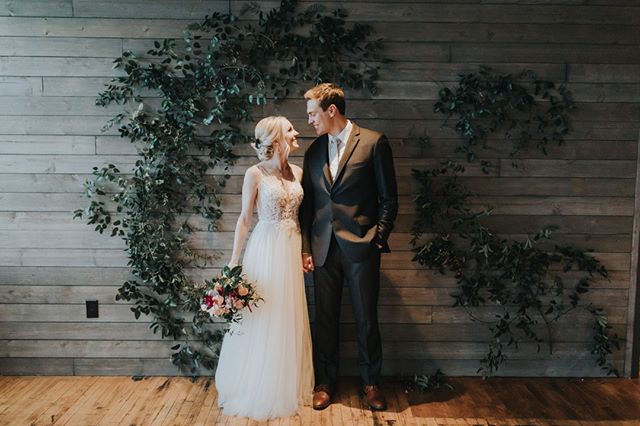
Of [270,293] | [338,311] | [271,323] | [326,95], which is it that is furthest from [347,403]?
[326,95]

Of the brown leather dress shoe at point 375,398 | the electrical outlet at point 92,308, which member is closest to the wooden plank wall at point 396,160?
the electrical outlet at point 92,308

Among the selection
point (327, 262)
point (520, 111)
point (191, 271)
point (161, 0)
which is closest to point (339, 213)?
point (327, 262)

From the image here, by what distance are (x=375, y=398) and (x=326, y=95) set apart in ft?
5.68

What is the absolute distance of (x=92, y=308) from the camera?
3965 mm

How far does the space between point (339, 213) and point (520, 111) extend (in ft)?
4.45

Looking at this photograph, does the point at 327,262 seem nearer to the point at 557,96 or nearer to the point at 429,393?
the point at 429,393

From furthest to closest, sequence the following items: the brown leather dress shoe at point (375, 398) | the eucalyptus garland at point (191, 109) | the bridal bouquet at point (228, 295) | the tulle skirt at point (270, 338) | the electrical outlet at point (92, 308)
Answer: the electrical outlet at point (92, 308) → the eucalyptus garland at point (191, 109) → the brown leather dress shoe at point (375, 398) → the tulle skirt at point (270, 338) → the bridal bouquet at point (228, 295)

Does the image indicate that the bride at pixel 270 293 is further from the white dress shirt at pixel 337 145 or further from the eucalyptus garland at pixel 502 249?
the eucalyptus garland at pixel 502 249

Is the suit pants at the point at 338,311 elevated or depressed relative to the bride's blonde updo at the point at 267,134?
depressed

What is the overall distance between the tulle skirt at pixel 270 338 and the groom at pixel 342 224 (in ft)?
0.44

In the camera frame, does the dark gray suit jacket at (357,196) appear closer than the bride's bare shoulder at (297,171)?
Yes

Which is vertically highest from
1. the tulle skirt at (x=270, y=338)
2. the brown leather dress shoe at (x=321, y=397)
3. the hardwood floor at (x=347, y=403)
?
the tulle skirt at (x=270, y=338)

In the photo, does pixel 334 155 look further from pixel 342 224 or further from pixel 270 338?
pixel 270 338

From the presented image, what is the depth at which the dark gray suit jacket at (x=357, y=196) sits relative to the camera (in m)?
3.45
